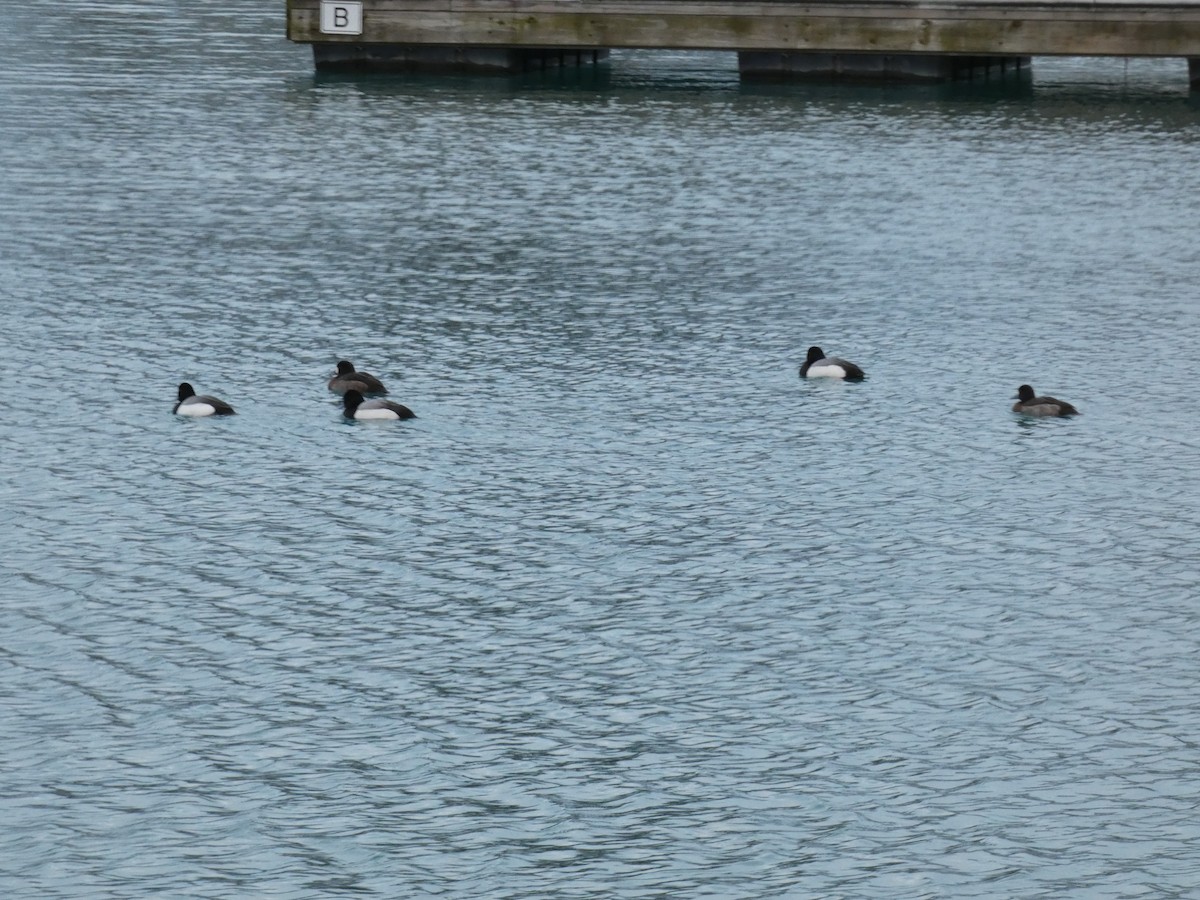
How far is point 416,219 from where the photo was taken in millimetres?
46188

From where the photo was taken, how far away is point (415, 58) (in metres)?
69.5

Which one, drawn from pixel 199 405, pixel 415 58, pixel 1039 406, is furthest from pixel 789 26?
pixel 199 405

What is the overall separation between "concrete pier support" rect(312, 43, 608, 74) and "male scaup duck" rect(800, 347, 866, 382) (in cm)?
3859

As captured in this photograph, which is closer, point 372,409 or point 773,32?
point 372,409

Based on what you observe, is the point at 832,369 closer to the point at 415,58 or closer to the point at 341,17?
the point at 341,17

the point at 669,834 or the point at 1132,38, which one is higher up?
the point at 1132,38

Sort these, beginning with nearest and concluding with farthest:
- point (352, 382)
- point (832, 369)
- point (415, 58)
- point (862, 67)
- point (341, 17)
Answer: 1. point (352, 382)
2. point (832, 369)
3. point (862, 67)
4. point (341, 17)
5. point (415, 58)

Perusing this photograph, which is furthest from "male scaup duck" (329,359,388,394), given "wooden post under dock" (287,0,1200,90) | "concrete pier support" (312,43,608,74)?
"concrete pier support" (312,43,608,74)

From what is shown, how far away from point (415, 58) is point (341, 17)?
316 centimetres

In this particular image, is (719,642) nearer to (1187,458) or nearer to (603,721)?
(603,721)

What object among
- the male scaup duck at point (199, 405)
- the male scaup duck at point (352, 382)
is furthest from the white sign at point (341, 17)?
the male scaup duck at point (199, 405)

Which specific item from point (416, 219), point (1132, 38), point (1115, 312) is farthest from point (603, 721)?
point (1132, 38)

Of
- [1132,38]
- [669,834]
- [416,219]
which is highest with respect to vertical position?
[1132,38]

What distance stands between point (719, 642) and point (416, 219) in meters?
25.9
